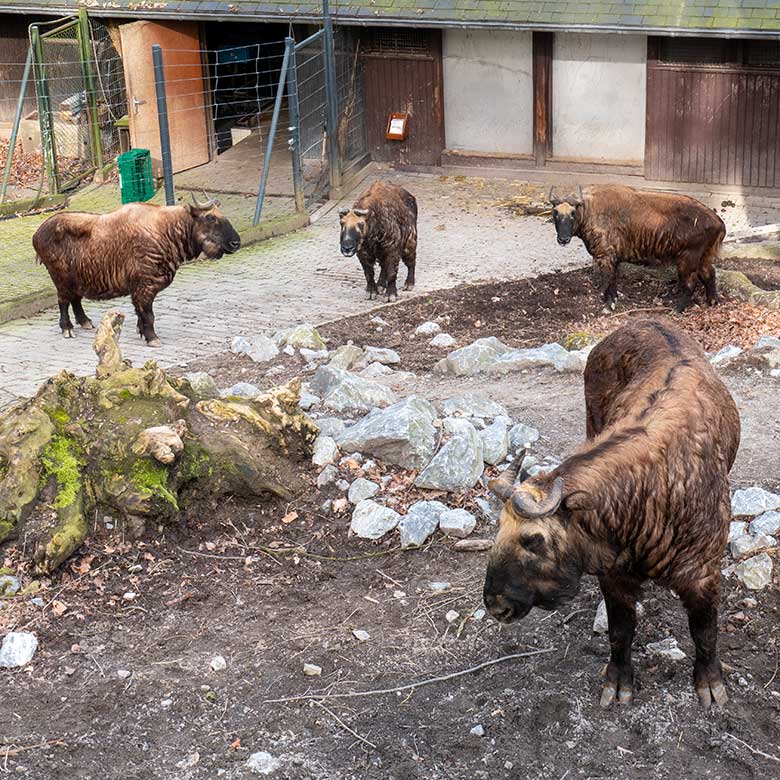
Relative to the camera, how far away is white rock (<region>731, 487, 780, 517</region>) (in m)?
7.54

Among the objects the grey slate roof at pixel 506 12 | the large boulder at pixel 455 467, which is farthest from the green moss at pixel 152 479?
the grey slate roof at pixel 506 12

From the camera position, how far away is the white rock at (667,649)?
6.37 m

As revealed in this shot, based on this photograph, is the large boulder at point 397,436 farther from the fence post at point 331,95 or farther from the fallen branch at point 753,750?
the fence post at point 331,95

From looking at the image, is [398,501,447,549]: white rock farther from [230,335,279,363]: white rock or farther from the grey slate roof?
the grey slate roof

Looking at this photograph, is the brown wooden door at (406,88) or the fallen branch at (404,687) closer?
the fallen branch at (404,687)

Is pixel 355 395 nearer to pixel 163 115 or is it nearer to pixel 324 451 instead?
pixel 324 451

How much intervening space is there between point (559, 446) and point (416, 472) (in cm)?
103

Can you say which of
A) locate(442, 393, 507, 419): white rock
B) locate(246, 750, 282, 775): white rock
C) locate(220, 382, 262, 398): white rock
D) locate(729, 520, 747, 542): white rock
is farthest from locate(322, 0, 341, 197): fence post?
locate(246, 750, 282, 775): white rock

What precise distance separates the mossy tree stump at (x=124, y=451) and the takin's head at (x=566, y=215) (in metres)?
5.89

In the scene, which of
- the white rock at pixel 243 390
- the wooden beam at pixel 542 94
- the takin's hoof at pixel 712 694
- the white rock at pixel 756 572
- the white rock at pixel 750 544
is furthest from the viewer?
the wooden beam at pixel 542 94

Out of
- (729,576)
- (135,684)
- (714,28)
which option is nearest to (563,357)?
(729,576)

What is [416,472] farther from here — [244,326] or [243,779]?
[244,326]

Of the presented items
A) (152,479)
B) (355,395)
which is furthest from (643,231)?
(152,479)

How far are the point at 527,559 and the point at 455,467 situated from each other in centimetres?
271
